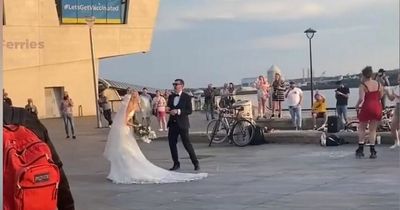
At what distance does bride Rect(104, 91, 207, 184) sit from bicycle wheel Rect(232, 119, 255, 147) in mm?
5582

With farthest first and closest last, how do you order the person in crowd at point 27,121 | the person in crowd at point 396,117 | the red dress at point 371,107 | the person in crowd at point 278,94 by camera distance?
1. the person in crowd at point 278,94
2. the person in crowd at point 396,117
3. the red dress at point 371,107
4. the person in crowd at point 27,121

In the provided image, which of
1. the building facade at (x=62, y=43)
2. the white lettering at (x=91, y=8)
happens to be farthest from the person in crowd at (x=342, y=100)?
the white lettering at (x=91, y=8)

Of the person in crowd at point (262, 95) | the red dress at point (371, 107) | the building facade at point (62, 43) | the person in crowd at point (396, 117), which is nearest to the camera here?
the red dress at point (371, 107)

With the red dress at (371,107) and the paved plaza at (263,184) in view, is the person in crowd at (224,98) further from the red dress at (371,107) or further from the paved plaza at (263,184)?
the red dress at (371,107)

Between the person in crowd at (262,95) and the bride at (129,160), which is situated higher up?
the person in crowd at (262,95)

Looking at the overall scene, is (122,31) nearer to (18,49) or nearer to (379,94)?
(18,49)

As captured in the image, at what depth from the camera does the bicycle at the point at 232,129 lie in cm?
1814

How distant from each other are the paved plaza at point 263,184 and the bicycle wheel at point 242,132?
1.58m

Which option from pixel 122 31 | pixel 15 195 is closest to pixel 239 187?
pixel 15 195

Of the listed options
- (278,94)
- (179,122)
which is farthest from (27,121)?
(278,94)

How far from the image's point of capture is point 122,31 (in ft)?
150

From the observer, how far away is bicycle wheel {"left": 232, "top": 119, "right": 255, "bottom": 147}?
59.3 feet

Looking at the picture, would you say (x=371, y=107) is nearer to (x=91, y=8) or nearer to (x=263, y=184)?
(x=263, y=184)

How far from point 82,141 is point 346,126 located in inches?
328
